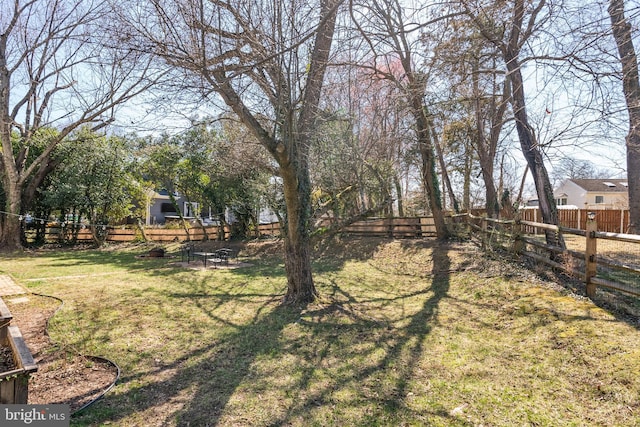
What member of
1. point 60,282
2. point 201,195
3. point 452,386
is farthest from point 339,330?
point 201,195

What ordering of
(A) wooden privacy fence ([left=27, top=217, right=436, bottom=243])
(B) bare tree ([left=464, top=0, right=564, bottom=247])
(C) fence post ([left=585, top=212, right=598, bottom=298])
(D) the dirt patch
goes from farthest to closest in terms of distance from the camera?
(A) wooden privacy fence ([left=27, top=217, right=436, bottom=243])
(C) fence post ([left=585, top=212, right=598, bottom=298])
(B) bare tree ([left=464, top=0, right=564, bottom=247])
(D) the dirt patch

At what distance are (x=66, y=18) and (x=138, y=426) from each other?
47.5 ft

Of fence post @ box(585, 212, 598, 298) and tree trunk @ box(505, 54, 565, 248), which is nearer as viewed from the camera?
fence post @ box(585, 212, 598, 298)

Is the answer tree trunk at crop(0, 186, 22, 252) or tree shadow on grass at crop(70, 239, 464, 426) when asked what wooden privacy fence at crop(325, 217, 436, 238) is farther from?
tree trunk at crop(0, 186, 22, 252)

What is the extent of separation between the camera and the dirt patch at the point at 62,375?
276cm

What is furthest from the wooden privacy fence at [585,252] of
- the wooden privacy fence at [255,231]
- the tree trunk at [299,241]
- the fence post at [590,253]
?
the tree trunk at [299,241]

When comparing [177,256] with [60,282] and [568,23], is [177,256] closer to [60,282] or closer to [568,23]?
[60,282]

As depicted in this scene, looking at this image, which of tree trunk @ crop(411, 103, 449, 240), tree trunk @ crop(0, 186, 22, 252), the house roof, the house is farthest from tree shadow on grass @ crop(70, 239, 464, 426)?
the house roof

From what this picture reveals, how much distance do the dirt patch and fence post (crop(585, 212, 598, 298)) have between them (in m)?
5.26

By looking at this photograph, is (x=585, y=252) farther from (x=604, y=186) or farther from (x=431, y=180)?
(x=604, y=186)

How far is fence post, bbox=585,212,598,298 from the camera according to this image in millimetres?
4266

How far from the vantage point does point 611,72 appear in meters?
3.19

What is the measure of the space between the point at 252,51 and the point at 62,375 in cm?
372

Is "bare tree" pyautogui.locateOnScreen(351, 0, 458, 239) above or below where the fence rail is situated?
above
